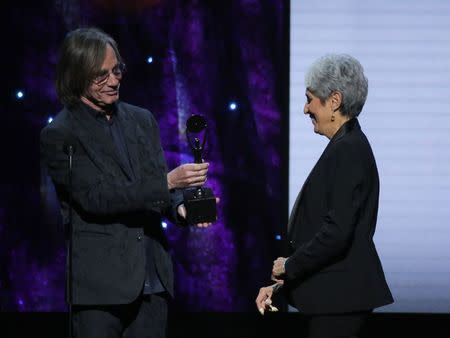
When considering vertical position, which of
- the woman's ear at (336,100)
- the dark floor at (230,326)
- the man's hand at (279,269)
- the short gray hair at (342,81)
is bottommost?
the dark floor at (230,326)

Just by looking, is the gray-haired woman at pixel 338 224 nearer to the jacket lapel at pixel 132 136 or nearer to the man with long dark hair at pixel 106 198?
the man with long dark hair at pixel 106 198

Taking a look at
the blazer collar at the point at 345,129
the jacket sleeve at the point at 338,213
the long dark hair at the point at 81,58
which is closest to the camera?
the jacket sleeve at the point at 338,213

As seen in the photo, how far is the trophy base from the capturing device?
2.59 m

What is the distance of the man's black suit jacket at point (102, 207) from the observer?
100.0 inches

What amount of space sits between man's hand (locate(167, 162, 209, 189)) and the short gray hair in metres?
0.44

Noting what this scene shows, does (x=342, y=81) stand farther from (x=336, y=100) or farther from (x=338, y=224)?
(x=338, y=224)

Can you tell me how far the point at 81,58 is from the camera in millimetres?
2617

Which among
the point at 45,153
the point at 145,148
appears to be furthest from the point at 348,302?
the point at 45,153

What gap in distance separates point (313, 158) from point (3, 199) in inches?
68.3

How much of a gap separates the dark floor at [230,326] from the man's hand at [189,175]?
2111mm

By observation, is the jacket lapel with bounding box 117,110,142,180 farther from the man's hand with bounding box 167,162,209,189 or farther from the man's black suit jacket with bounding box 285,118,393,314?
the man's black suit jacket with bounding box 285,118,393,314

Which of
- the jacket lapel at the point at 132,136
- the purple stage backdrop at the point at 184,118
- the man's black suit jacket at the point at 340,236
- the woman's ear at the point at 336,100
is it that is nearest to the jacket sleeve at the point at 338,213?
the man's black suit jacket at the point at 340,236

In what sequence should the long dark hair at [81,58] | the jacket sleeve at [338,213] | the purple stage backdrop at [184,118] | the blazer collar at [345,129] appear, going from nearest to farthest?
the jacket sleeve at [338,213]
the blazer collar at [345,129]
the long dark hair at [81,58]
the purple stage backdrop at [184,118]

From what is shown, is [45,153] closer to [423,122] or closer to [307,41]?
[307,41]
